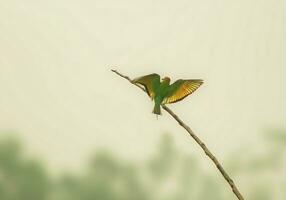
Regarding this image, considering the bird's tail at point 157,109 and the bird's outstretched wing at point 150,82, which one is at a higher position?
the bird's outstretched wing at point 150,82

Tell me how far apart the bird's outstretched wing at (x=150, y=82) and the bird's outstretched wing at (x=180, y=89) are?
23 millimetres

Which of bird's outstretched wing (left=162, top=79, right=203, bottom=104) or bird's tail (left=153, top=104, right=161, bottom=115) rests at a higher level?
Result: bird's outstretched wing (left=162, top=79, right=203, bottom=104)

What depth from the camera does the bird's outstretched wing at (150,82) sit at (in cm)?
86

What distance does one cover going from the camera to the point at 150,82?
0.88 metres

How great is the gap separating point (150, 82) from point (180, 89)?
0.17 feet

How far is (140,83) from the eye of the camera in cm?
86

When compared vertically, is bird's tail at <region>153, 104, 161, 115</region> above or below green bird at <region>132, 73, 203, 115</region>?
below

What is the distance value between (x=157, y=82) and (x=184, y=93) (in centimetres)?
4

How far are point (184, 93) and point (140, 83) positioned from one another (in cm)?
7

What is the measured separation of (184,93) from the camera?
90 cm

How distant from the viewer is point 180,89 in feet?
2.97

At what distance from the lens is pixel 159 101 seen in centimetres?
87

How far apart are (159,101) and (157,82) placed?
4 cm

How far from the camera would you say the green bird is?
868 mm
